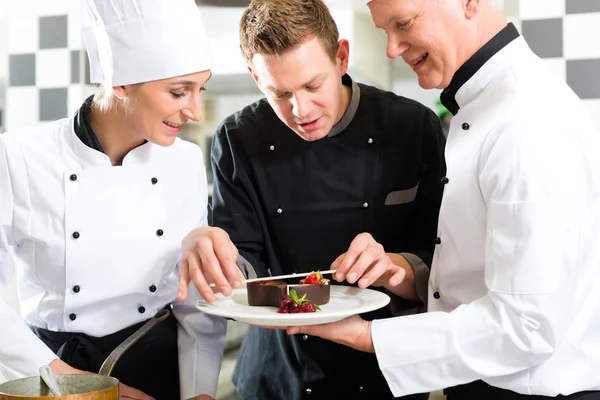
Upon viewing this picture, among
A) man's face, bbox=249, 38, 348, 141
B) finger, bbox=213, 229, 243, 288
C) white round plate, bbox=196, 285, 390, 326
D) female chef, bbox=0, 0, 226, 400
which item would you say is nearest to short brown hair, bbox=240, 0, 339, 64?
man's face, bbox=249, 38, 348, 141

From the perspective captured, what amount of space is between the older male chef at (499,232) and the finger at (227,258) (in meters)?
0.17

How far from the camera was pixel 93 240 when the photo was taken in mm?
1721

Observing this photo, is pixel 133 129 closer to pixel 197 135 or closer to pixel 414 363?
pixel 414 363

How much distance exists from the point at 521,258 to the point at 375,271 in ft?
1.16

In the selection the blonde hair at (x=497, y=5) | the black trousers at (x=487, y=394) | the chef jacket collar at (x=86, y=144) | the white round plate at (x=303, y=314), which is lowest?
the black trousers at (x=487, y=394)

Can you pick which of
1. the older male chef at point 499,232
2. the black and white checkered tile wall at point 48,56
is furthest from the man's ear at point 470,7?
the black and white checkered tile wall at point 48,56

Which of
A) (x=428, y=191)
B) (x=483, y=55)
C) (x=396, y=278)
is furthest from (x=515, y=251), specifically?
(x=428, y=191)

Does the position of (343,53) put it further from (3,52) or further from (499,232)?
(3,52)

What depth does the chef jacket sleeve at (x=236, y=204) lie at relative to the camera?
2043 mm

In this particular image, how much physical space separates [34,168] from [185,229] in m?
0.39

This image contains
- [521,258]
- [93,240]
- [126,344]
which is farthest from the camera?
[93,240]

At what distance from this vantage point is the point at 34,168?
1.70m

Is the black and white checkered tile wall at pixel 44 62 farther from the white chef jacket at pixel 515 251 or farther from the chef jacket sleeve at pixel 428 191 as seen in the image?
the white chef jacket at pixel 515 251

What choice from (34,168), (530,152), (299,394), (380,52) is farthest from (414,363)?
(380,52)
